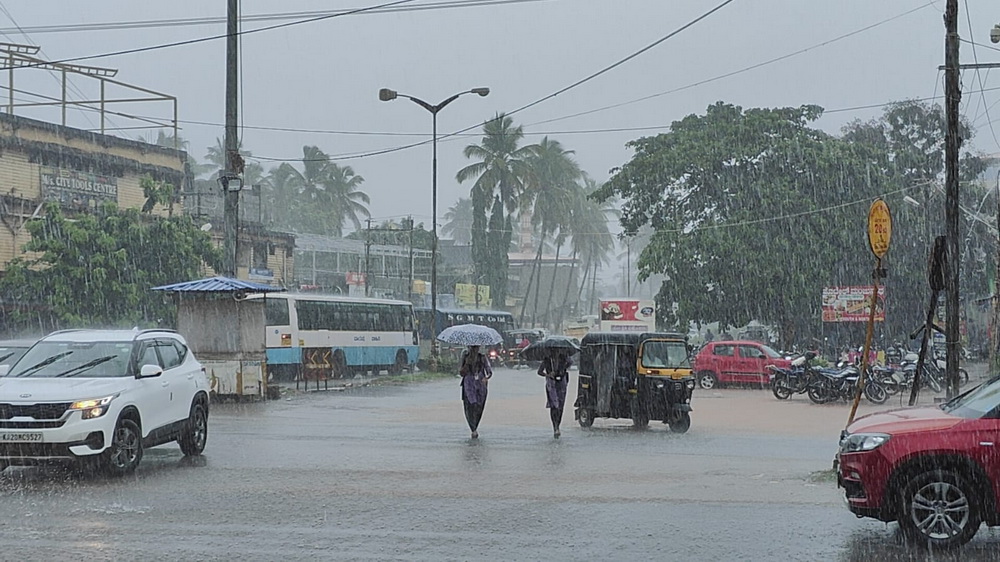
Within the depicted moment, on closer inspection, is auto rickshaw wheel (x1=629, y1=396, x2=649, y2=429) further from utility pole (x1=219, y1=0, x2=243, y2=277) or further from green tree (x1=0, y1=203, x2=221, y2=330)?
green tree (x1=0, y1=203, x2=221, y2=330)

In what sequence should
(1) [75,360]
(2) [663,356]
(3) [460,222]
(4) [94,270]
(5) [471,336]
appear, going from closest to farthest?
(1) [75,360]
(5) [471,336]
(2) [663,356]
(4) [94,270]
(3) [460,222]

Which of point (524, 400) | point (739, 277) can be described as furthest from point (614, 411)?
point (739, 277)

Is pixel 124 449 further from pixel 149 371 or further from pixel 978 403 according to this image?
pixel 978 403

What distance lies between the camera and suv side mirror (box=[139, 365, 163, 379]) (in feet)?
43.0

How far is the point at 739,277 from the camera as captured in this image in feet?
147

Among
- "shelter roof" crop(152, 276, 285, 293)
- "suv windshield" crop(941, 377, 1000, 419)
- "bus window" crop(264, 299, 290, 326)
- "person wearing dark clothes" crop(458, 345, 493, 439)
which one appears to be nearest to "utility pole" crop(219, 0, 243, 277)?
"shelter roof" crop(152, 276, 285, 293)

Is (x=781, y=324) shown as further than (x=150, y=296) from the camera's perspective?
Yes

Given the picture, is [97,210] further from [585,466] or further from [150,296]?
[585,466]

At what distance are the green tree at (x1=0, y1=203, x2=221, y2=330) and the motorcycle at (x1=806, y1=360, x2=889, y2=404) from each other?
2148 cm

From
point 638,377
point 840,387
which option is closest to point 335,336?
point 840,387

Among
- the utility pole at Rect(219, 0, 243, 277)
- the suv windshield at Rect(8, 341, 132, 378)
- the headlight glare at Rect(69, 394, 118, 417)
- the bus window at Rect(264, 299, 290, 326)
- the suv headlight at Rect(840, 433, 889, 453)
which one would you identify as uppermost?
the utility pole at Rect(219, 0, 243, 277)

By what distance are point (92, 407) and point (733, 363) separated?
2704 cm

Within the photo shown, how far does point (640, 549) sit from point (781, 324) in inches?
1561

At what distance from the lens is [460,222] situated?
403ft
